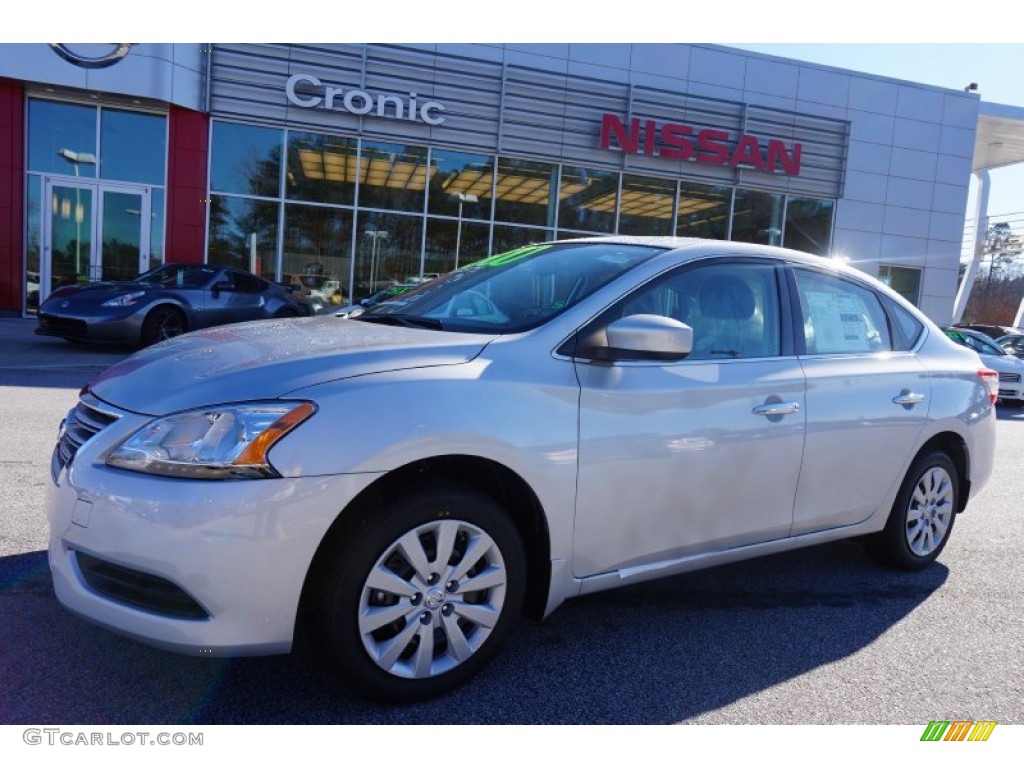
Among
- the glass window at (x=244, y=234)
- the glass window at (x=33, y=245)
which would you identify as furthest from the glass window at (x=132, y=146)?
the glass window at (x=244, y=234)

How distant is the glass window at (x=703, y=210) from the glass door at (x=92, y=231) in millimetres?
12411

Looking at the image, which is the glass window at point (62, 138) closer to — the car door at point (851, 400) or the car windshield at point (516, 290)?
the car windshield at point (516, 290)

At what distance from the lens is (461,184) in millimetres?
17922

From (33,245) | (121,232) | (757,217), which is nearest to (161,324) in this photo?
(121,232)

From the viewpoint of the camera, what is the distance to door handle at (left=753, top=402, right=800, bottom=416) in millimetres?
3172

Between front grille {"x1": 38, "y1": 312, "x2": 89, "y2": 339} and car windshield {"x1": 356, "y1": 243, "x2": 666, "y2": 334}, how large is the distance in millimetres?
8483

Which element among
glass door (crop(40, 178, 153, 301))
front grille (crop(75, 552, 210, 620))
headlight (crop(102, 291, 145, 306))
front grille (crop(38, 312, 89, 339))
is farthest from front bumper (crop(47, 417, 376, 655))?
glass door (crop(40, 178, 153, 301))

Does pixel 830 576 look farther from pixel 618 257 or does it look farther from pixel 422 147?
pixel 422 147

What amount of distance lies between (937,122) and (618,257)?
2243 cm

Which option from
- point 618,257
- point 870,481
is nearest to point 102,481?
point 618,257

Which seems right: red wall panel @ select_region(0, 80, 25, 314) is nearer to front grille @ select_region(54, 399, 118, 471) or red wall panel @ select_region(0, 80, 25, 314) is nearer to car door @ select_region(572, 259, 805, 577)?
front grille @ select_region(54, 399, 118, 471)

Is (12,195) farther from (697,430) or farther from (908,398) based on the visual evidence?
(908,398)

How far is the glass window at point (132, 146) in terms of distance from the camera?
1594 cm

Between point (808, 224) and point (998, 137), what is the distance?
892cm
